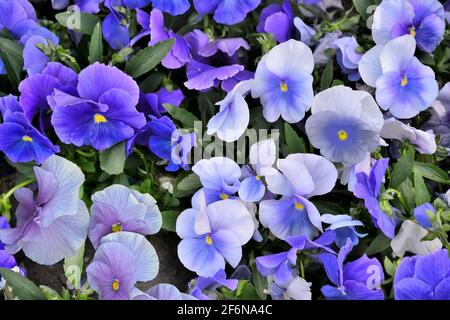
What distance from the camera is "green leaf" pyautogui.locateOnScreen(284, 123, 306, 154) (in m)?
1.59

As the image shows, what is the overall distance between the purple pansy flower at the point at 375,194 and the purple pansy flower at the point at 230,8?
1.56 ft

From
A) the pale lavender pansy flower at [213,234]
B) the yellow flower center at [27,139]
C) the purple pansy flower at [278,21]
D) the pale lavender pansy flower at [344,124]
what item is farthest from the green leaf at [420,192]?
the yellow flower center at [27,139]

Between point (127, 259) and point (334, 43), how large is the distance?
2.21ft

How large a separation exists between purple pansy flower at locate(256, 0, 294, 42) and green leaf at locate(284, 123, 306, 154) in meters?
0.26

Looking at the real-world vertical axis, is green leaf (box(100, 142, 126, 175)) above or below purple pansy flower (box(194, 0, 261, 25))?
below

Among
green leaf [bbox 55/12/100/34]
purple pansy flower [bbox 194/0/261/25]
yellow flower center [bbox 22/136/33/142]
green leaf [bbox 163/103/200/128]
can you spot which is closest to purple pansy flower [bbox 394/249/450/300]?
green leaf [bbox 163/103/200/128]

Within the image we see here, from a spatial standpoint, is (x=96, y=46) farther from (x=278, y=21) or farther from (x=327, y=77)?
(x=327, y=77)

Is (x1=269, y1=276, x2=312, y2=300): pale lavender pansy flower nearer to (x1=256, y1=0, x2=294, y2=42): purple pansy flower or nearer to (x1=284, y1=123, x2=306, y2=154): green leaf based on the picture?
(x1=284, y1=123, x2=306, y2=154): green leaf

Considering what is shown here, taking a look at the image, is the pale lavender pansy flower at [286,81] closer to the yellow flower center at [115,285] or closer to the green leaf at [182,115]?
the green leaf at [182,115]

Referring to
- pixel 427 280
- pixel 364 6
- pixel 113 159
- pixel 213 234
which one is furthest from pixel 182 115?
pixel 427 280

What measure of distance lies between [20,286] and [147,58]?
570 millimetres

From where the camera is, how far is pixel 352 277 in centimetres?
147

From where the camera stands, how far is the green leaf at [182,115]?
1.66 m

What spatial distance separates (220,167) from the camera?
156 centimetres
